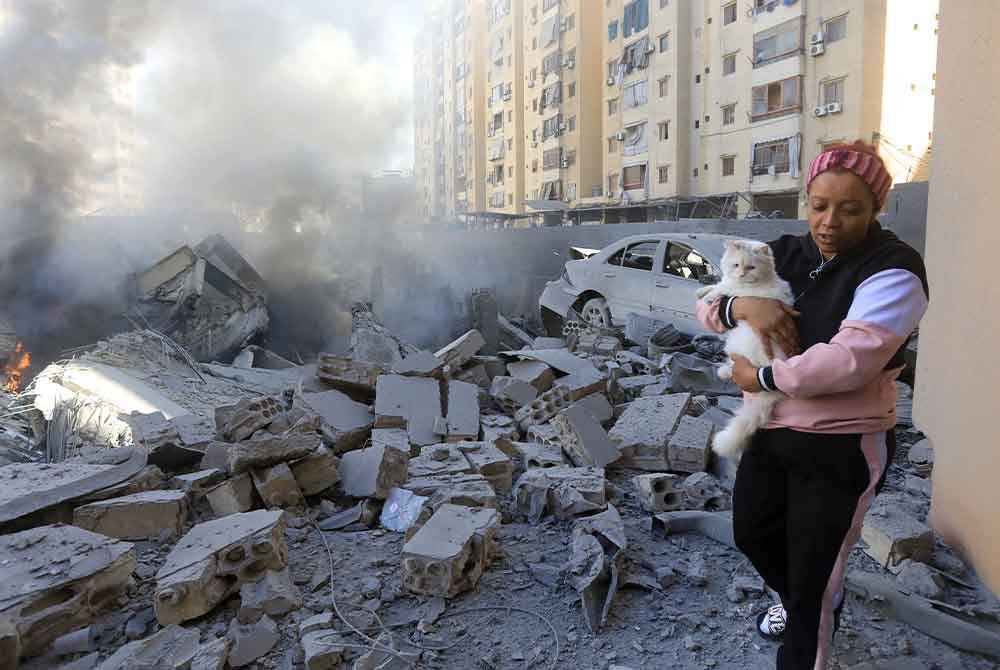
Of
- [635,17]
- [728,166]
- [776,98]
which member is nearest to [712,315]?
[776,98]

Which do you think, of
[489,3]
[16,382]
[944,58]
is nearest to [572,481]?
[944,58]

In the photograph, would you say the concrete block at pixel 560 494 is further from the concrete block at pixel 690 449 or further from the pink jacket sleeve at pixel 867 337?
the pink jacket sleeve at pixel 867 337

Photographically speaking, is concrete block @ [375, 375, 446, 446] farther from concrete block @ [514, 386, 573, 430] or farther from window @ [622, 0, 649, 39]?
window @ [622, 0, 649, 39]

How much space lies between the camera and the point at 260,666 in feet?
7.60

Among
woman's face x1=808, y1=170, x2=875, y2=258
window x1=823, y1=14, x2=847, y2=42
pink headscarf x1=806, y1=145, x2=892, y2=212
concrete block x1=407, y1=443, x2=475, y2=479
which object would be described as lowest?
concrete block x1=407, y1=443, x2=475, y2=479

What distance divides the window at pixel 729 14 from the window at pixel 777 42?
163cm

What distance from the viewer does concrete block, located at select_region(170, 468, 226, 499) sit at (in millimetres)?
3506

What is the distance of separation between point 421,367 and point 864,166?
4.26 meters

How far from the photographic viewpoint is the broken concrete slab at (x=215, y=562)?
8.28 ft

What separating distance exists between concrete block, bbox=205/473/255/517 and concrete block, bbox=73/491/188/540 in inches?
6.0

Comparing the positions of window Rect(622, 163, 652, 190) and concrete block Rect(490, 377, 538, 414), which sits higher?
window Rect(622, 163, 652, 190)

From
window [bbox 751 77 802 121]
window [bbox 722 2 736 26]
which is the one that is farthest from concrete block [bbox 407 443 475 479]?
window [bbox 722 2 736 26]

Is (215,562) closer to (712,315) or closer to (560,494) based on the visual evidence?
(560,494)

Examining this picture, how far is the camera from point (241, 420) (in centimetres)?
438
